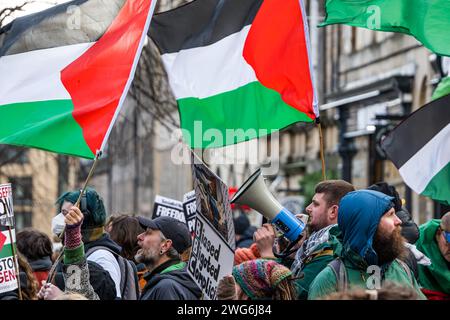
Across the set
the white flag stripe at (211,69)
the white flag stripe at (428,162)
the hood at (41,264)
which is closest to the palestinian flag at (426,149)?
the white flag stripe at (428,162)

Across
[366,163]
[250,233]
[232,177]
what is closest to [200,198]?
[250,233]

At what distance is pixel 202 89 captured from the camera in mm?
8516

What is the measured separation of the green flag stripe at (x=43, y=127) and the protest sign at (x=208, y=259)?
4.97ft

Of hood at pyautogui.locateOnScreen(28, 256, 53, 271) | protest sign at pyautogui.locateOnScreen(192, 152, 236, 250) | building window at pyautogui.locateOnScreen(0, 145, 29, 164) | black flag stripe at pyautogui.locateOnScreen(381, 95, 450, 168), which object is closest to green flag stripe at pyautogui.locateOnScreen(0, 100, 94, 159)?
hood at pyautogui.locateOnScreen(28, 256, 53, 271)

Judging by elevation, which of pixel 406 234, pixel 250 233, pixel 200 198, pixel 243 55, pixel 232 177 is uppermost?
pixel 243 55

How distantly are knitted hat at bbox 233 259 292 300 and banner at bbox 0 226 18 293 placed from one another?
1.96 meters

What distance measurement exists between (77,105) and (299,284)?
83.5 inches

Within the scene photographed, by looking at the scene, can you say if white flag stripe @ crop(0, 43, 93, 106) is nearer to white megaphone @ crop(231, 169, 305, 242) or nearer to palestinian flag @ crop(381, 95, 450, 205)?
white megaphone @ crop(231, 169, 305, 242)

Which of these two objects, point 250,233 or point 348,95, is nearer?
point 250,233

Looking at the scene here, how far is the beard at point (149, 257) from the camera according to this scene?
7047 mm

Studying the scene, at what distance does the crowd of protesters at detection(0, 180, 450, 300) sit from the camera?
525 centimetres

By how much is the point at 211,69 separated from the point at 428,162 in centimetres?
168
